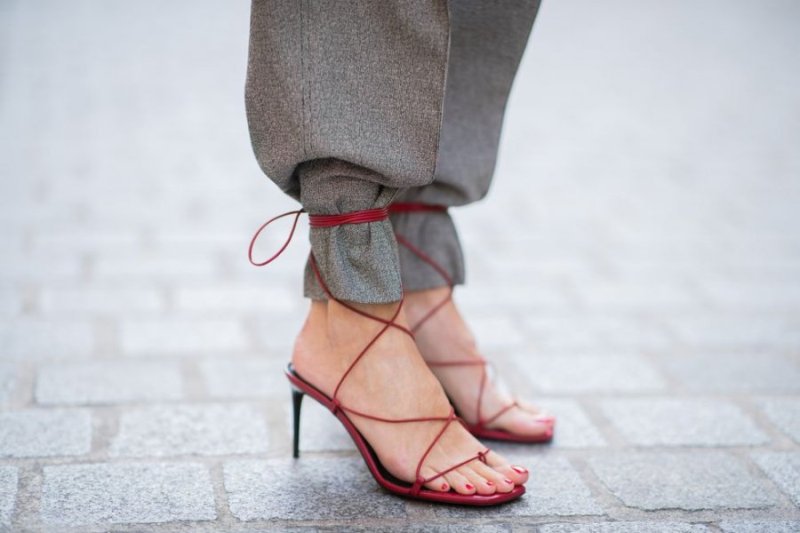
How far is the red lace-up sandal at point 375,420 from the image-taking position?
4.12 ft

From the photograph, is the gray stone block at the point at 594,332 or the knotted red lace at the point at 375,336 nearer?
the knotted red lace at the point at 375,336

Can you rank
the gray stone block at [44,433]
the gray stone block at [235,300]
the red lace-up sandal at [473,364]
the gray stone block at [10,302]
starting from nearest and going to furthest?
1. the gray stone block at [44,433]
2. the red lace-up sandal at [473,364]
3. the gray stone block at [10,302]
4. the gray stone block at [235,300]

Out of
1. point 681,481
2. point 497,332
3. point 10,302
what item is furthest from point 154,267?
point 681,481


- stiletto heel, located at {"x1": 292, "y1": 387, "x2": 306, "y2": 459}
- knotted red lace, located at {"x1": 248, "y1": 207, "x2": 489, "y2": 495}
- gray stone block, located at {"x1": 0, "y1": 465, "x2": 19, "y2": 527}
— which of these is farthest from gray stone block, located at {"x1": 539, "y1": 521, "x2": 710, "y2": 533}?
gray stone block, located at {"x1": 0, "y1": 465, "x2": 19, "y2": 527}

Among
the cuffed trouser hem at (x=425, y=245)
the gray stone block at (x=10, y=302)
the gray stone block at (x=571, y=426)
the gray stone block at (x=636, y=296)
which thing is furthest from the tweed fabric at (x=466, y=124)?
the gray stone block at (x=10, y=302)

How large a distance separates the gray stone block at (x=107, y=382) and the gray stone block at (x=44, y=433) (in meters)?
0.06

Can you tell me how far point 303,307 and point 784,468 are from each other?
1.05m

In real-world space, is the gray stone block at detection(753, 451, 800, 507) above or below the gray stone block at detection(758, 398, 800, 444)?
below

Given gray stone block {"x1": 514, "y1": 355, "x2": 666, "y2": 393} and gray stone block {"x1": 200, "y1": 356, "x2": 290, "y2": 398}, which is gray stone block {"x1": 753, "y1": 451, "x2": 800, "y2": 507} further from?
gray stone block {"x1": 200, "y1": 356, "x2": 290, "y2": 398}

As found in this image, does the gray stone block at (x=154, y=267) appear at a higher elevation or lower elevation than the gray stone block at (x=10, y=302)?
higher

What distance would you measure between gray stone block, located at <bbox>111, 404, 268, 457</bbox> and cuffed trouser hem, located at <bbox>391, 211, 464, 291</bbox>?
33cm

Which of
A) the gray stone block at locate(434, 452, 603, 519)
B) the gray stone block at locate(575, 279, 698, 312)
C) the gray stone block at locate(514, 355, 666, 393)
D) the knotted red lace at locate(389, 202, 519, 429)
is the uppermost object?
the knotted red lace at locate(389, 202, 519, 429)

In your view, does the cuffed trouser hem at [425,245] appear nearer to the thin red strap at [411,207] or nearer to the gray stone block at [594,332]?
the thin red strap at [411,207]

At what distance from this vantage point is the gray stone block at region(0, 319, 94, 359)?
1.76 meters
